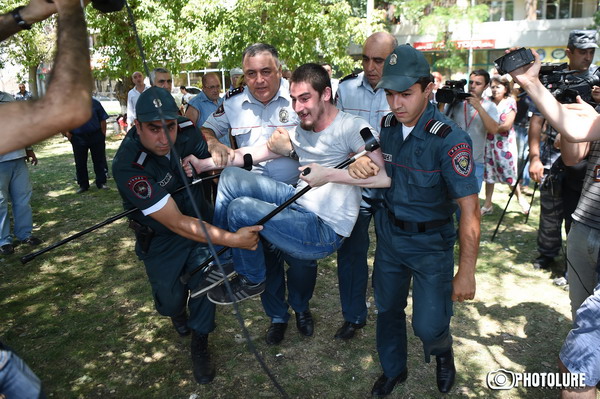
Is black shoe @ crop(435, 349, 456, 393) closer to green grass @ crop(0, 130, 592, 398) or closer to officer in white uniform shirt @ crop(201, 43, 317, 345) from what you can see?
green grass @ crop(0, 130, 592, 398)

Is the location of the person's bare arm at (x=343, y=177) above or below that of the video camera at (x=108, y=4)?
below

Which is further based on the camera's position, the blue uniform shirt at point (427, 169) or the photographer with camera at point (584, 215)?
the blue uniform shirt at point (427, 169)

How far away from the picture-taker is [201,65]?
13.5 m

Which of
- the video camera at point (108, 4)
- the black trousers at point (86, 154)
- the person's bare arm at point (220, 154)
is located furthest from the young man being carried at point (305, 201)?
the black trousers at point (86, 154)

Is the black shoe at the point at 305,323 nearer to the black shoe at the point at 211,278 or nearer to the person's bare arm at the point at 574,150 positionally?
the black shoe at the point at 211,278

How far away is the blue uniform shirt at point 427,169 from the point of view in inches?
108

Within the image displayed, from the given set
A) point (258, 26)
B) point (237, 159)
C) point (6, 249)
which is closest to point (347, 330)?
point (237, 159)

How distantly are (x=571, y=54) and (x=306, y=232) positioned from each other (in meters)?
3.42

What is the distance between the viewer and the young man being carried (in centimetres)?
330

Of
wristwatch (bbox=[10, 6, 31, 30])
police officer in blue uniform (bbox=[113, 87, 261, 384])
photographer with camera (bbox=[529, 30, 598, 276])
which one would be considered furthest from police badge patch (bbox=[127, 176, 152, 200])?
photographer with camera (bbox=[529, 30, 598, 276])

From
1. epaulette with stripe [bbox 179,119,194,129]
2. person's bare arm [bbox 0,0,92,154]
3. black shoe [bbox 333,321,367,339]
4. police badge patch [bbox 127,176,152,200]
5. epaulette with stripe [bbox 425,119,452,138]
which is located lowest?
black shoe [bbox 333,321,367,339]

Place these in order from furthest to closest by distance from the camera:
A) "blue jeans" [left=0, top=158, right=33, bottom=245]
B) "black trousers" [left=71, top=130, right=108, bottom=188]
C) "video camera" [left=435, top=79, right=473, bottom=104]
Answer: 1. "black trousers" [left=71, top=130, right=108, bottom=188]
2. "blue jeans" [left=0, top=158, right=33, bottom=245]
3. "video camera" [left=435, top=79, right=473, bottom=104]

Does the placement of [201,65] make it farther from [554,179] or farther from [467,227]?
[467,227]
